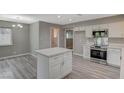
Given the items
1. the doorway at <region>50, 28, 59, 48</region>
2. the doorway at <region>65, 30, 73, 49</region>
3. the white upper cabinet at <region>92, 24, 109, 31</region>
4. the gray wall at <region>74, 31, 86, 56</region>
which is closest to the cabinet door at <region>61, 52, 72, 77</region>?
the white upper cabinet at <region>92, 24, 109, 31</region>

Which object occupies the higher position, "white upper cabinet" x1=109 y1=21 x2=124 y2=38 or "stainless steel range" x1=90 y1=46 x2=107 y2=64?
"white upper cabinet" x1=109 y1=21 x2=124 y2=38

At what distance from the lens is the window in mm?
4955

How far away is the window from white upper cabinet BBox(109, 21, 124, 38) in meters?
5.31

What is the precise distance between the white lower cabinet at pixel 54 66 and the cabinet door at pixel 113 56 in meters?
2.12

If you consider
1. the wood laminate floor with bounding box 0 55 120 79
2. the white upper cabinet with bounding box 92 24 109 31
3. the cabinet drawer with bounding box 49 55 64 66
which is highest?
the white upper cabinet with bounding box 92 24 109 31

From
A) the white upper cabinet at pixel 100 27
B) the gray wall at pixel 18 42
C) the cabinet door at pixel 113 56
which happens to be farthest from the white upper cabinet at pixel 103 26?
the gray wall at pixel 18 42

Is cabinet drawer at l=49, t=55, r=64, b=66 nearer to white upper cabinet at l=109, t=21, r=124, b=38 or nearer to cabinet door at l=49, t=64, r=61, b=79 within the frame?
cabinet door at l=49, t=64, r=61, b=79

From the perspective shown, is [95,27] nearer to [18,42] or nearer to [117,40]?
[117,40]

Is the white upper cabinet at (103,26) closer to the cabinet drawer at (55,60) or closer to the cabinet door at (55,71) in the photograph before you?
the cabinet drawer at (55,60)

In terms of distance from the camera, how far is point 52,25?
578 centimetres

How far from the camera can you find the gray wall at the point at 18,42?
5027mm

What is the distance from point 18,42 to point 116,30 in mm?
5393
